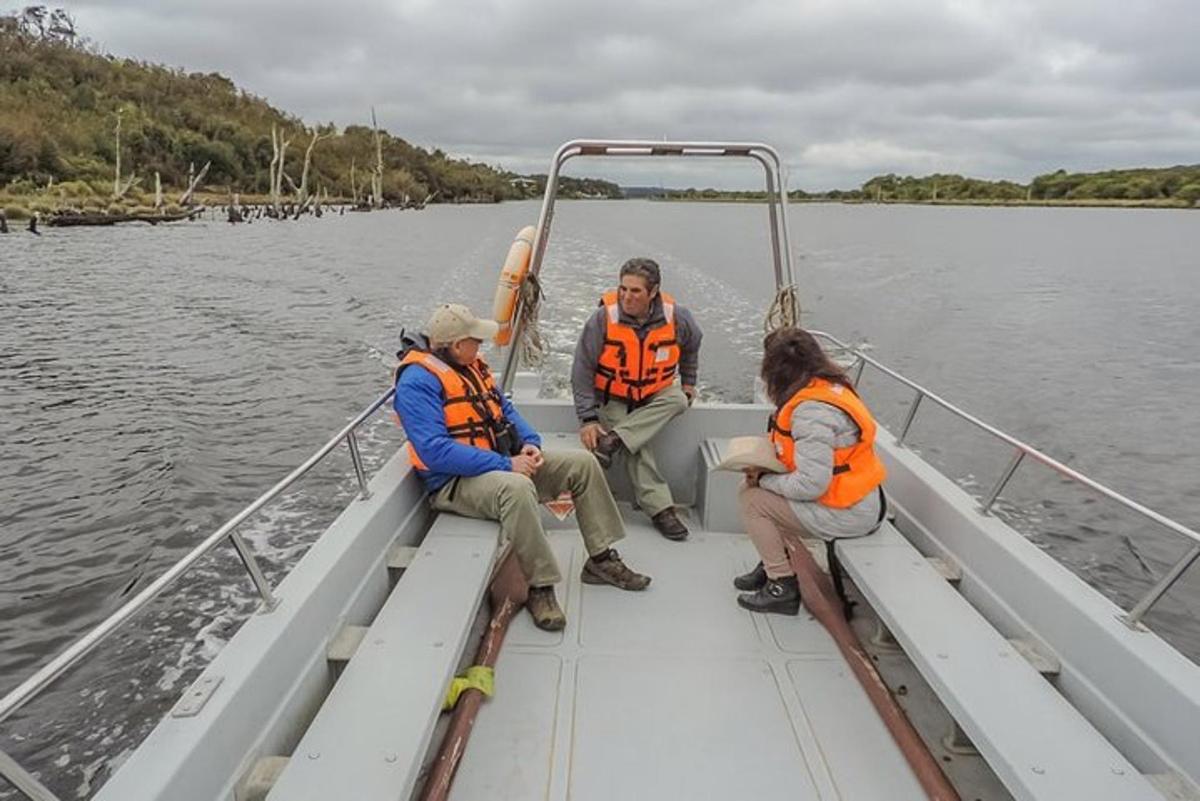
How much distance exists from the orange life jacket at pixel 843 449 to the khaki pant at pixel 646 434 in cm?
82

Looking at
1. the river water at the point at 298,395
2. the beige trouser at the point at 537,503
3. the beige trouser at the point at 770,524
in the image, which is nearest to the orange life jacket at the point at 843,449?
the beige trouser at the point at 770,524

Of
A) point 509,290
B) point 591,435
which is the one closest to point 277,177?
point 509,290

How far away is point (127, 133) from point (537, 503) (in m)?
51.4

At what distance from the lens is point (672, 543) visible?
3.24 metres

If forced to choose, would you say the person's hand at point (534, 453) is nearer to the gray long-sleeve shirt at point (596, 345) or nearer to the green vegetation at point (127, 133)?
the gray long-sleeve shirt at point (596, 345)

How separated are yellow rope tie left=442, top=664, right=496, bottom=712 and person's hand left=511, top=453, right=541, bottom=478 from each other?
73 centimetres

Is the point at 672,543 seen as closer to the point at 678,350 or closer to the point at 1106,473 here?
the point at 678,350

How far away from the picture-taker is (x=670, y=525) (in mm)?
3254

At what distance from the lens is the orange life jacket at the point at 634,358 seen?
3.27 meters

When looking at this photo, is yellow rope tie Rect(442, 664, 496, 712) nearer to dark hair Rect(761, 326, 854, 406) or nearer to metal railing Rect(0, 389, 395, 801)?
metal railing Rect(0, 389, 395, 801)

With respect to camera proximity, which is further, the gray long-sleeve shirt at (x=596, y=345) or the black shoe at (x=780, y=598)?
the gray long-sleeve shirt at (x=596, y=345)

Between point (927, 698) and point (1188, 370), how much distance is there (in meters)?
10.8

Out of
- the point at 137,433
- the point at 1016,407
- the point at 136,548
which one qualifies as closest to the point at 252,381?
the point at 137,433

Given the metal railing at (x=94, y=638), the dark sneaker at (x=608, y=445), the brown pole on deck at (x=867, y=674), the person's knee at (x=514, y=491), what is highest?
the metal railing at (x=94, y=638)
